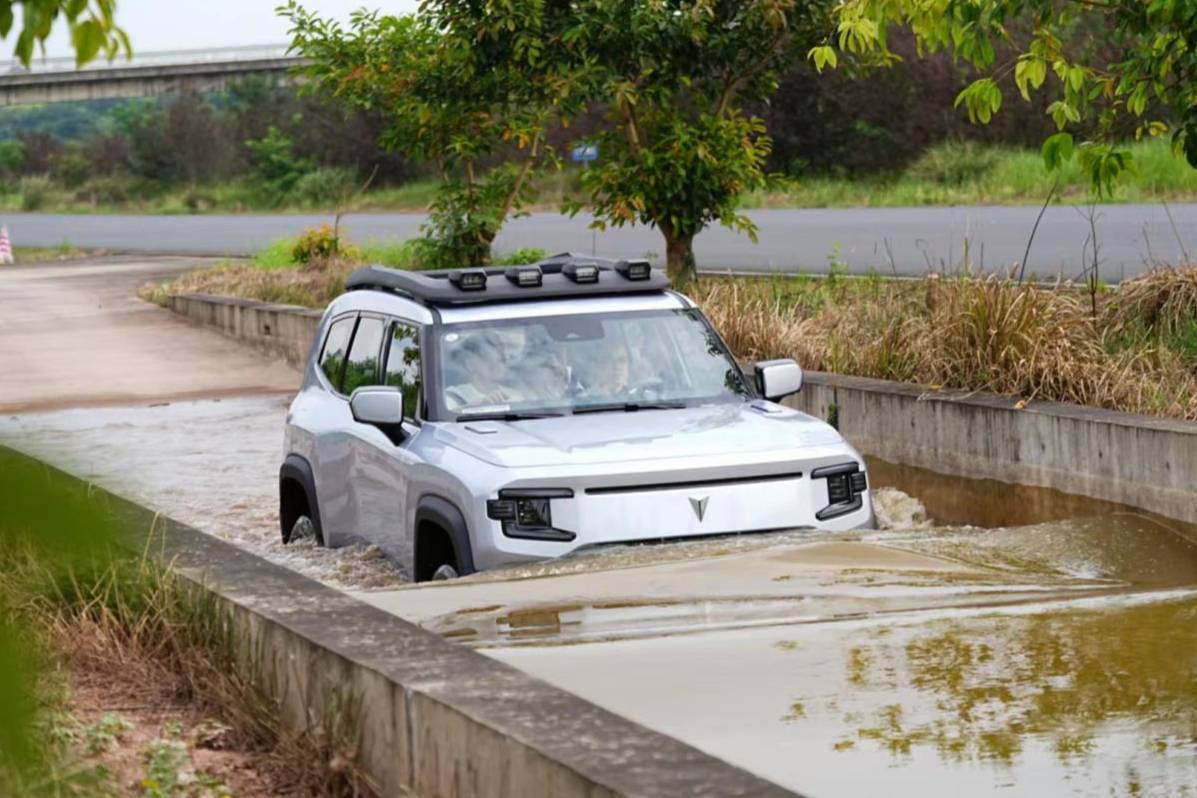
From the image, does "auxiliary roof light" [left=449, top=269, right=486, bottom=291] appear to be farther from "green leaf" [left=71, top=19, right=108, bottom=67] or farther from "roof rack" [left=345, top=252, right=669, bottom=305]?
"green leaf" [left=71, top=19, right=108, bottom=67]

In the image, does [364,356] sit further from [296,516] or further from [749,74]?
[749,74]

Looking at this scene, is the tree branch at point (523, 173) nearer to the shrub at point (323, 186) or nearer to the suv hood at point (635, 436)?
the suv hood at point (635, 436)

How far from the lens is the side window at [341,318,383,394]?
31.6 feet

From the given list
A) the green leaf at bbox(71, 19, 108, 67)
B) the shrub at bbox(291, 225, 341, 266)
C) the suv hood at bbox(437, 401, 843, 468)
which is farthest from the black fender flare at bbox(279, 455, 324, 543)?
the shrub at bbox(291, 225, 341, 266)

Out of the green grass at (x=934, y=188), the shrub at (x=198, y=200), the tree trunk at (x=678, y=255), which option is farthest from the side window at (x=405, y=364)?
the shrub at (x=198, y=200)

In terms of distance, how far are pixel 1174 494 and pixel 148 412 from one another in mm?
10827

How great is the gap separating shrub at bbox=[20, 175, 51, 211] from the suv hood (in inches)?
3206

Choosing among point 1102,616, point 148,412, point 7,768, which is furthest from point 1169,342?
point 7,768

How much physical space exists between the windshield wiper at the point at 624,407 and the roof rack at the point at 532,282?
2.44ft

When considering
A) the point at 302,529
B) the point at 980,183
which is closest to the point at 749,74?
the point at 302,529

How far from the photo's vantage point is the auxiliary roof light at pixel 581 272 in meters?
9.34

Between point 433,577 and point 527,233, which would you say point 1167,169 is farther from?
point 433,577

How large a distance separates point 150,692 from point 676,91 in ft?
43.7

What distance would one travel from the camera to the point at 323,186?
237ft
